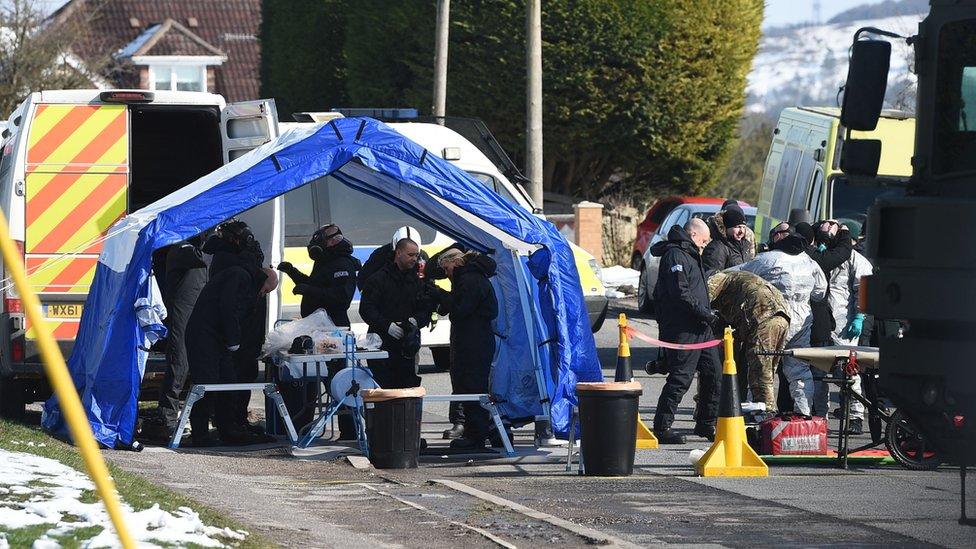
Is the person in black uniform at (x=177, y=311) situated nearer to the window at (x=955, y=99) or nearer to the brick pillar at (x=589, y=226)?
the window at (x=955, y=99)

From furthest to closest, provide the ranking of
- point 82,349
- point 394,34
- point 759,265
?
point 394,34 → point 759,265 → point 82,349

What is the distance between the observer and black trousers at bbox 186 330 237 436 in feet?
41.7

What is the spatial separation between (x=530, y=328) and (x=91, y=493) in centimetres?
531

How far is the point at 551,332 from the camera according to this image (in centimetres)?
1272

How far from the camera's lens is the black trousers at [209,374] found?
12695 mm

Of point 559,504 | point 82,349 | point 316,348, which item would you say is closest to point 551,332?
point 316,348

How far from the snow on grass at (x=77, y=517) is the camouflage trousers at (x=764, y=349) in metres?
5.78

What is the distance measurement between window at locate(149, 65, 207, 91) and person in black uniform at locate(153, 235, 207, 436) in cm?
5904

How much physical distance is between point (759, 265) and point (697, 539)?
5181 millimetres

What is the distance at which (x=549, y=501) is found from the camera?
1018 cm

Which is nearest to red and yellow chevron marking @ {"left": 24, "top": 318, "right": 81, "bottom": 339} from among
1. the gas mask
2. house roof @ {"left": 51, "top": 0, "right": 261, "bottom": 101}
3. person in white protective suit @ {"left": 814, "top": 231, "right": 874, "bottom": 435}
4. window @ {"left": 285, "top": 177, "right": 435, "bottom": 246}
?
the gas mask

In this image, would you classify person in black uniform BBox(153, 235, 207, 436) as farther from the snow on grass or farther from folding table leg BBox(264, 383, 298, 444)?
the snow on grass

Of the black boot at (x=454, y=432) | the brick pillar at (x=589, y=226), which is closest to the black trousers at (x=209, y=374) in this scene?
the black boot at (x=454, y=432)

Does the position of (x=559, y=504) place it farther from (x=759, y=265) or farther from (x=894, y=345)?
(x=759, y=265)
